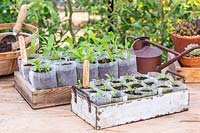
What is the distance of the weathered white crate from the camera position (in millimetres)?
1305

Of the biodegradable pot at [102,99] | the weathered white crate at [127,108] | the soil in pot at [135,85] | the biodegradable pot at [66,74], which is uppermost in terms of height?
the biodegradable pot at [66,74]

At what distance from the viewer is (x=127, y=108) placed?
52.4 inches

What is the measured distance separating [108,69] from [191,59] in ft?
1.28

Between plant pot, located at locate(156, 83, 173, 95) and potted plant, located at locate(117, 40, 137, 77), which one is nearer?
plant pot, located at locate(156, 83, 173, 95)

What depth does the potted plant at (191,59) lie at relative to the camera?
5.75 ft

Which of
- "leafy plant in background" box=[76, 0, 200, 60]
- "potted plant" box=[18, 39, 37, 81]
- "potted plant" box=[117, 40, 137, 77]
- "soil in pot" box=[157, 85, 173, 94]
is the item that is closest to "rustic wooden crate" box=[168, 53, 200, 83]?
"potted plant" box=[117, 40, 137, 77]

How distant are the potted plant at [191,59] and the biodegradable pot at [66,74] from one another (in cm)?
48

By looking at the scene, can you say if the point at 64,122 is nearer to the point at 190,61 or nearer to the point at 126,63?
the point at 126,63

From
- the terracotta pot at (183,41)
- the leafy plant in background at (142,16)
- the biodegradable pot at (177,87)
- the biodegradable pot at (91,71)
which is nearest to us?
the biodegradable pot at (177,87)

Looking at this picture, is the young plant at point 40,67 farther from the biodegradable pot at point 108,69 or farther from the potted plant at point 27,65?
the biodegradable pot at point 108,69

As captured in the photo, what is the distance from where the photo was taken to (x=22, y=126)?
1.35 m

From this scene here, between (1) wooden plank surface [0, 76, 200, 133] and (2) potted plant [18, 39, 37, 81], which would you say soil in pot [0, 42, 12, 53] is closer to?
(2) potted plant [18, 39, 37, 81]

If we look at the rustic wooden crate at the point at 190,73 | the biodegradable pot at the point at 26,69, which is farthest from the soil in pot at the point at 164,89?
the biodegradable pot at the point at 26,69

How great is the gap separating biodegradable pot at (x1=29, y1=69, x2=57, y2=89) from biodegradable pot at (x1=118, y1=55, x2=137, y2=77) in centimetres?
23
